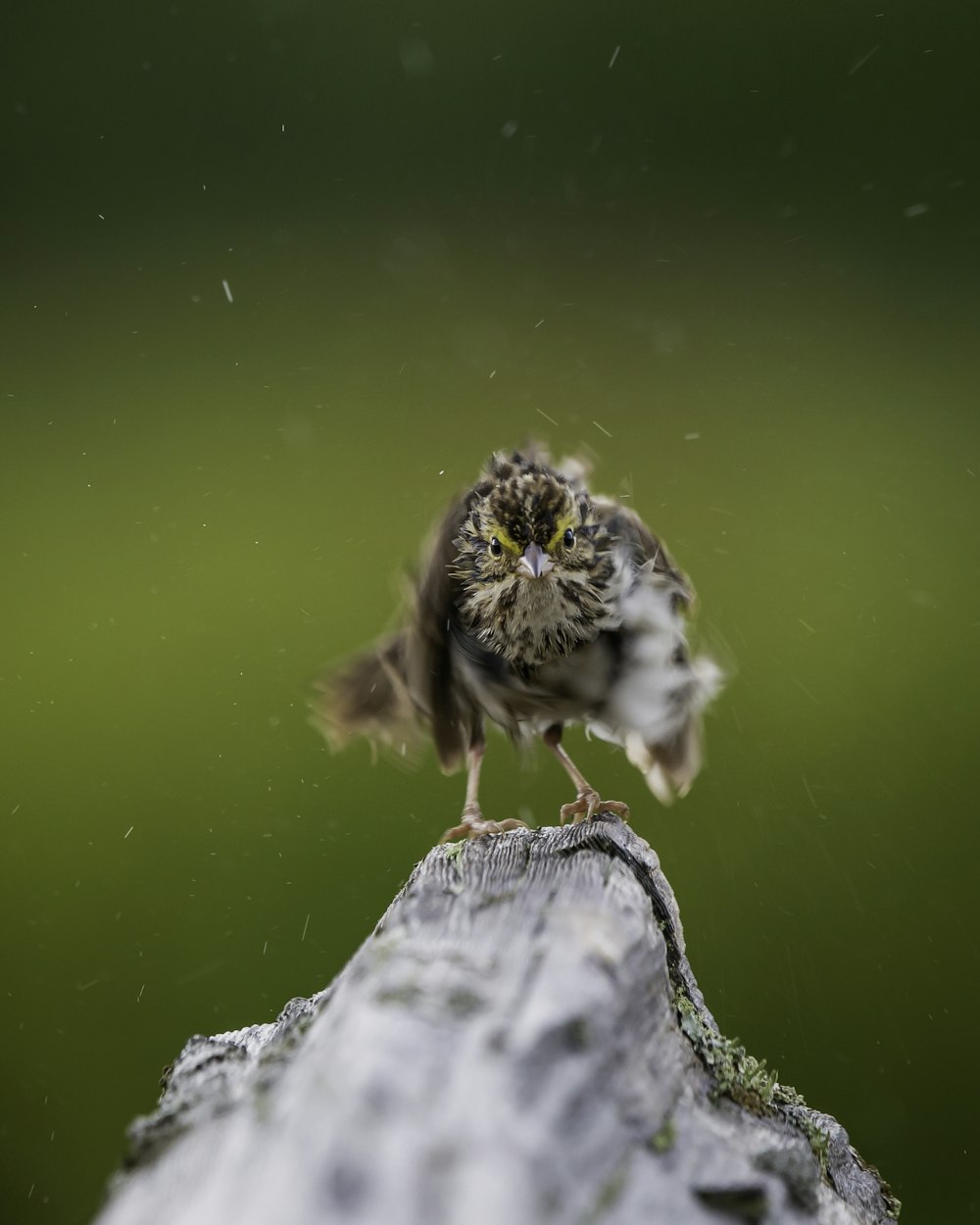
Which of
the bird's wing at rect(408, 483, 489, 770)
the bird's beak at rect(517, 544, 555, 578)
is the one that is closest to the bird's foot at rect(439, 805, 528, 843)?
the bird's wing at rect(408, 483, 489, 770)

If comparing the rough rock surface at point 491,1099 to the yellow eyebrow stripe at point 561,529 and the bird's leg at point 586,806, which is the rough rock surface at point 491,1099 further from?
the yellow eyebrow stripe at point 561,529

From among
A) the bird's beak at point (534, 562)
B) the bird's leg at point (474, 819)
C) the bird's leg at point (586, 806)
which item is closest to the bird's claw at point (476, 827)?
the bird's leg at point (474, 819)

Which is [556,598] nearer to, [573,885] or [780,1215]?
[573,885]

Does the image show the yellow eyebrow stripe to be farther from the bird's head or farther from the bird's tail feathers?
the bird's tail feathers

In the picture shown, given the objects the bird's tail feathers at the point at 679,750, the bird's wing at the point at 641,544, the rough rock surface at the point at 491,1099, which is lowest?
the bird's tail feathers at the point at 679,750

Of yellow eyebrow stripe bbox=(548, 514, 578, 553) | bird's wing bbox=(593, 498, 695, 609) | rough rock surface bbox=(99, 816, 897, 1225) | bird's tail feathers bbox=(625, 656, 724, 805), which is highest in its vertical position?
yellow eyebrow stripe bbox=(548, 514, 578, 553)

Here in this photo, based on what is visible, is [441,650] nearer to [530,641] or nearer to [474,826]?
[530,641]
